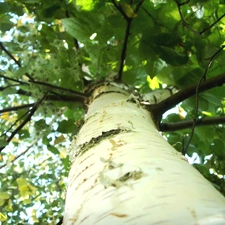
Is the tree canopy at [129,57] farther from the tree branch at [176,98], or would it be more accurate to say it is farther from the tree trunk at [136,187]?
the tree trunk at [136,187]

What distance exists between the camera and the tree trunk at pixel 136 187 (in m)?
0.37

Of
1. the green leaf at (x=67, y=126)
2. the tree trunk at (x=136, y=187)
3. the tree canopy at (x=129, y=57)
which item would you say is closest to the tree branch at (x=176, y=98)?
the tree canopy at (x=129, y=57)

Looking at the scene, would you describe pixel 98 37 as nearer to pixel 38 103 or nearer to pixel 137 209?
pixel 38 103

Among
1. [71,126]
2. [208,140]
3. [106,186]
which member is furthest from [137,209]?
[208,140]

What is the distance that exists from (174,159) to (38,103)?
45.7 inches

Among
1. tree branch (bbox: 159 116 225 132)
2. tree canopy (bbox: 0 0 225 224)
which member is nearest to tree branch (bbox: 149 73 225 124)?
tree canopy (bbox: 0 0 225 224)

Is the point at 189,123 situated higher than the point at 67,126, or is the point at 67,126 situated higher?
the point at 67,126

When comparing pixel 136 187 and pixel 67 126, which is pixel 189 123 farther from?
pixel 136 187

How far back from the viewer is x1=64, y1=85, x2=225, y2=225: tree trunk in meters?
0.37

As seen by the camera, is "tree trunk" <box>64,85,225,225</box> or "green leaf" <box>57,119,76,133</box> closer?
"tree trunk" <box>64,85,225,225</box>

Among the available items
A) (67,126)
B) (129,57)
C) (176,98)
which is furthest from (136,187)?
(67,126)

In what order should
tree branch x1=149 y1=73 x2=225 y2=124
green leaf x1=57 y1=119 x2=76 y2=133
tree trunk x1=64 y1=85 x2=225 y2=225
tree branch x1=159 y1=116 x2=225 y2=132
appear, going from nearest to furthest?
1. tree trunk x1=64 y1=85 x2=225 y2=225
2. tree branch x1=149 y1=73 x2=225 y2=124
3. tree branch x1=159 y1=116 x2=225 y2=132
4. green leaf x1=57 y1=119 x2=76 y2=133

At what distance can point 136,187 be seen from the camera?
17.5 inches

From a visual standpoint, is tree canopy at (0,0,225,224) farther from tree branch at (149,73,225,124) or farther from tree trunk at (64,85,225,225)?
tree trunk at (64,85,225,225)
